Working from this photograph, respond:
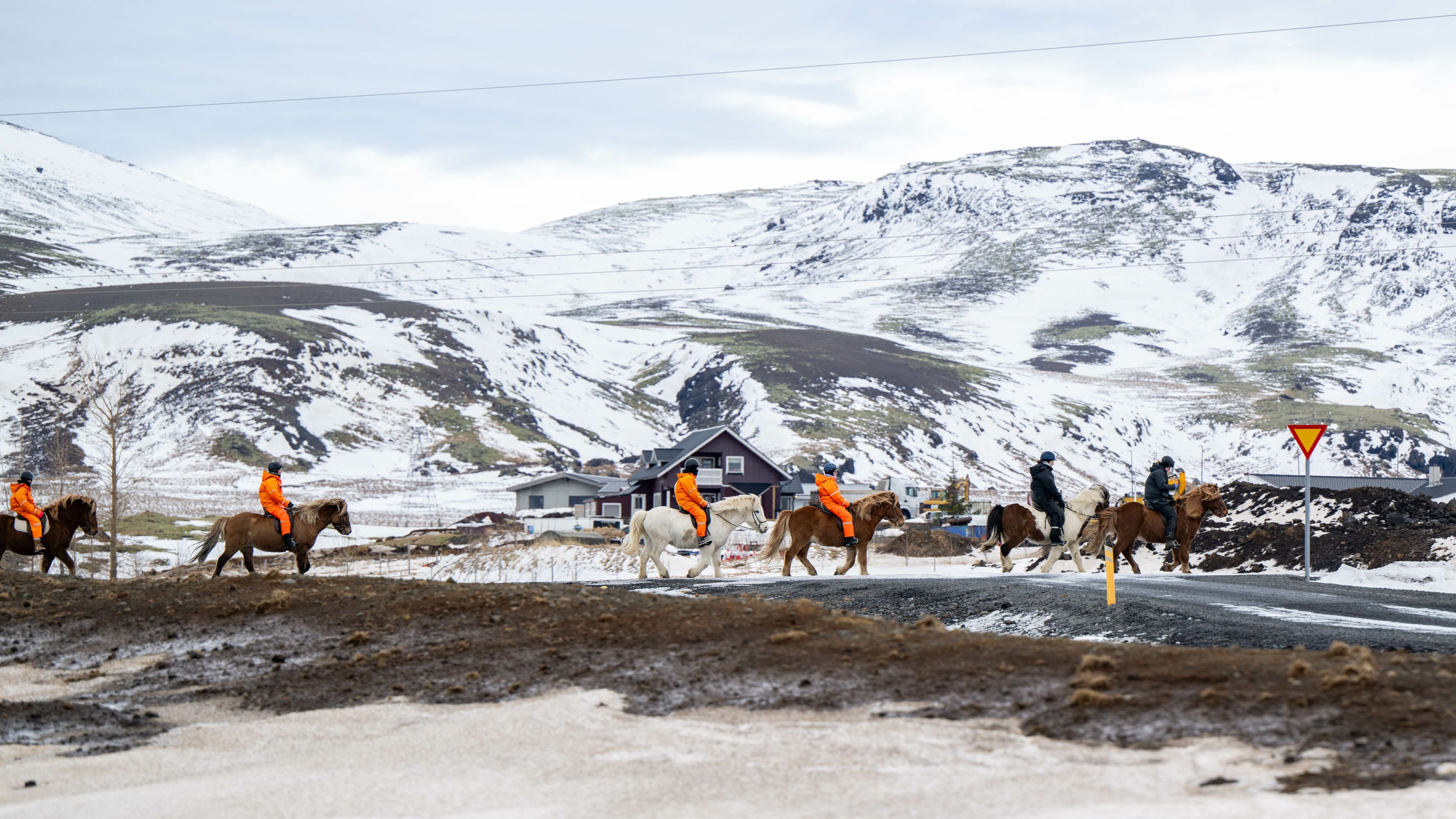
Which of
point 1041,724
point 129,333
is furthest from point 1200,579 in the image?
point 129,333

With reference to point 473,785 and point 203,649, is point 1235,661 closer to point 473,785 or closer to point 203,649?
point 473,785

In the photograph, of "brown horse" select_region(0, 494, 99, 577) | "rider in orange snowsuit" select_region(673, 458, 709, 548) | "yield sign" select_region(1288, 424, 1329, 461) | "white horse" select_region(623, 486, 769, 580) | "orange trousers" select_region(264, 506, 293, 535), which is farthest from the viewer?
"white horse" select_region(623, 486, 769, 580)

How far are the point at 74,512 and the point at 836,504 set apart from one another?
1548 cm

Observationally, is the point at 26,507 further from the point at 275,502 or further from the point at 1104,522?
the point at 1104,522

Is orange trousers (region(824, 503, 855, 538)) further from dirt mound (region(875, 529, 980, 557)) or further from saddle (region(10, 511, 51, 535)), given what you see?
dirt mound (region(875, 529, 980, 557))

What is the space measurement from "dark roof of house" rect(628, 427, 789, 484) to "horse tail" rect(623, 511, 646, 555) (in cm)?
5097

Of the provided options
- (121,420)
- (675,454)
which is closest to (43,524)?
(675,454)

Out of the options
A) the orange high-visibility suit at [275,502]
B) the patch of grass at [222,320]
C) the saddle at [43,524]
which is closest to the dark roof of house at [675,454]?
the saddle at [43,524]

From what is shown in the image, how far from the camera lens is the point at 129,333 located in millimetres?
162750

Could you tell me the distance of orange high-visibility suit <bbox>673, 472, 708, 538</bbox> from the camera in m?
26.7

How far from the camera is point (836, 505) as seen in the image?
89.5 ft

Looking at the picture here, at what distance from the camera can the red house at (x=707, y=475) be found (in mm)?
81250

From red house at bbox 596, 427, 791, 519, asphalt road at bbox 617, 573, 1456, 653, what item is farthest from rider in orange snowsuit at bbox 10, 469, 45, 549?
red house at bbox 596, 427, 791, 519

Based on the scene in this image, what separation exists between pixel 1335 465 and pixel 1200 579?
164755 millimetres
